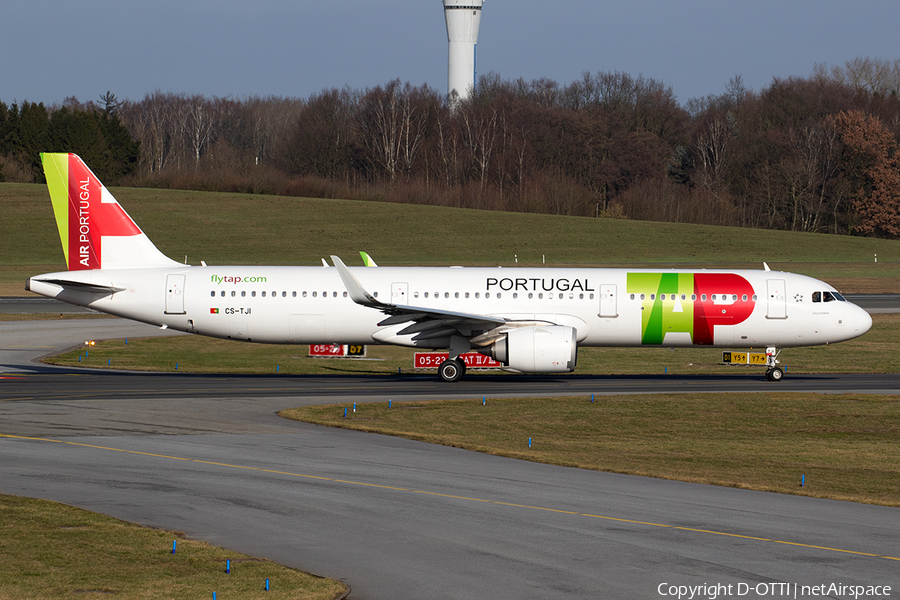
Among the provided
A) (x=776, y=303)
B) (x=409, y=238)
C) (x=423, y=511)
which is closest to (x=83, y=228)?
(x=423, y=511)

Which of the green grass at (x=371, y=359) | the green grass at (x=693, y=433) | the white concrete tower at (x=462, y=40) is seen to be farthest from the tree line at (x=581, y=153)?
the green grass at (x=693, y=433)

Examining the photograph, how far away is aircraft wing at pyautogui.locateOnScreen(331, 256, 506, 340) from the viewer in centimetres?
3107

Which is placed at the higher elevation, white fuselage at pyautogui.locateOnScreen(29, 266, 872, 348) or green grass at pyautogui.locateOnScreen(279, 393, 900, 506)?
white fuselage at pyautogui.locateOnScreen(29, 266, 872, 348)

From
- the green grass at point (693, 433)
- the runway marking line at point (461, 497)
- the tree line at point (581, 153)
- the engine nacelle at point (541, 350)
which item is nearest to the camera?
the runway marking line at point (461, 497)

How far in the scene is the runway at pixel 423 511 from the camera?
12.2 m

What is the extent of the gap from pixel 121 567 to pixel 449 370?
71.3ft

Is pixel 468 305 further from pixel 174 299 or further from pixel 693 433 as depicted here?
pixel 693 433

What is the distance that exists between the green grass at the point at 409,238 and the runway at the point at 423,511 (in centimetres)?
6513

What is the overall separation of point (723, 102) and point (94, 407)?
466 feet

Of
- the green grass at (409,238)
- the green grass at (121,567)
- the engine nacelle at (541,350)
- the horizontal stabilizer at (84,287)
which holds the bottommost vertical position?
the green grass at (121,567)

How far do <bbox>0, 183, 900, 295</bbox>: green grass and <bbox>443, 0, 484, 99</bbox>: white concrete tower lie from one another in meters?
45.9

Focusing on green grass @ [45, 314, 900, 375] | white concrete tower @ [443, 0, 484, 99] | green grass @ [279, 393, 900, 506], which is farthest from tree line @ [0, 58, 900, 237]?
green grass @ [279, 393, 900, 506]

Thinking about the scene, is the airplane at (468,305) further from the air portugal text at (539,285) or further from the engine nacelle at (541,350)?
the engine nacelle at (541,350)

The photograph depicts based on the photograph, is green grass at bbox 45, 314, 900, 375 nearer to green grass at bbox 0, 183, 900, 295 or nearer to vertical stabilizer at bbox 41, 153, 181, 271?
vertical stabilizer at bbox 41, 153, 181, 271
